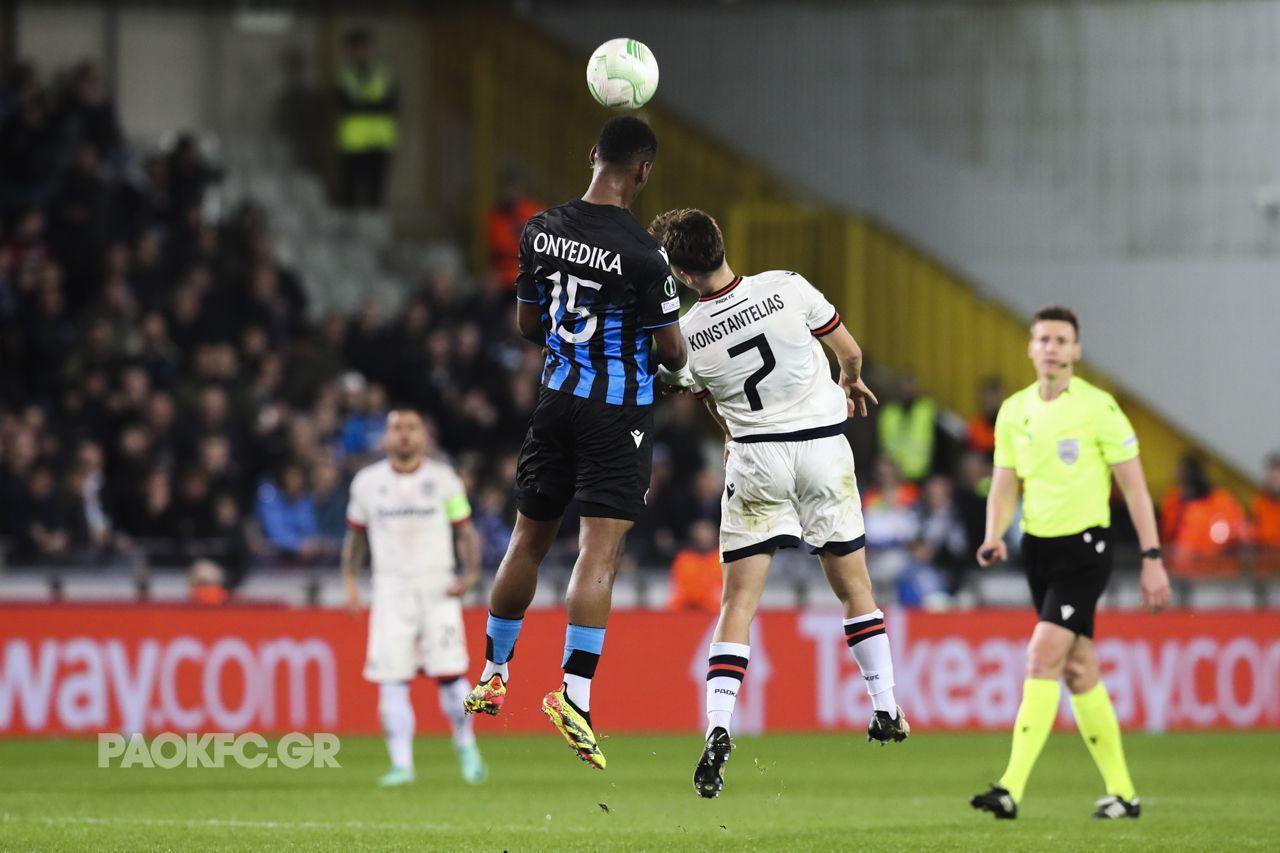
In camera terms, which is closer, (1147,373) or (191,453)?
(191,453)

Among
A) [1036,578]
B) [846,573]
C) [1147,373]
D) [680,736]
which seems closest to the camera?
[846,573]

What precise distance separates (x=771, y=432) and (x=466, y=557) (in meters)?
4.30

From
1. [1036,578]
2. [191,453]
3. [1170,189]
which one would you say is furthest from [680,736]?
[1170,189]

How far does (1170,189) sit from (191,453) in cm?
1135

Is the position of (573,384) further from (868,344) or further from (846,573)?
(868,344)

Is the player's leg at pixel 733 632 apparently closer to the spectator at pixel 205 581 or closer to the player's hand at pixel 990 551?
the player's hand at pixel 990 551

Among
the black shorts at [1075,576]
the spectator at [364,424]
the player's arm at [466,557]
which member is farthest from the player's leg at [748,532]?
the spectator at [364,424]

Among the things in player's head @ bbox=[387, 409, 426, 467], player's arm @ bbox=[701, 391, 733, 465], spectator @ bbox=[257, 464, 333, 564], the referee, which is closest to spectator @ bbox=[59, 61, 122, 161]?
spectator @ bbox=[257, 464, 333, 564]

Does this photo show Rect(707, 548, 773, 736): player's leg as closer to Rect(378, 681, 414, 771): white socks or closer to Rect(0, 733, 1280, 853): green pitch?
Rect(0, 733, 1280, 853): green pitch

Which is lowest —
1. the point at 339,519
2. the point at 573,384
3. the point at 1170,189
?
the point at 339,519

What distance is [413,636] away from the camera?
13672 millimetres

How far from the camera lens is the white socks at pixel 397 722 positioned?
13523 millimetres

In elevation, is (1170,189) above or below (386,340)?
above

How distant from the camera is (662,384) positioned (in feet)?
30.9
